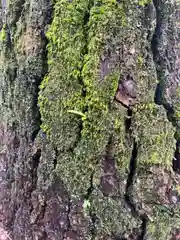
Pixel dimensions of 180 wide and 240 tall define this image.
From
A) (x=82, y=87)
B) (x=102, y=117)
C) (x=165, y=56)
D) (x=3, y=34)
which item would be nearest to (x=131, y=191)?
(x=102, y=117)

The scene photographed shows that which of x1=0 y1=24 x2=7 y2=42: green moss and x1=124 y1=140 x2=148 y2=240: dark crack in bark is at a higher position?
x1=0 y1=24 x2=7 y2=42: green moss

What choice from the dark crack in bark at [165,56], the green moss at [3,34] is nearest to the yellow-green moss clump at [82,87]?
the dark crack in bark at [165,56]

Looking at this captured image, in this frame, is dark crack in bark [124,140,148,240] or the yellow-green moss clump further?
dark crack in bark [124,140,148,240]

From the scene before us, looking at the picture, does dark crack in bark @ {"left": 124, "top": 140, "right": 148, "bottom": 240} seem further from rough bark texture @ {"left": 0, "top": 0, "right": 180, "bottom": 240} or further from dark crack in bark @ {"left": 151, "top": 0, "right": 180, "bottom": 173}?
dark crack in bark @ {"left": 151, "top": 0, "right": 180, "bottom": 173}

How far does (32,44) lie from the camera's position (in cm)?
203

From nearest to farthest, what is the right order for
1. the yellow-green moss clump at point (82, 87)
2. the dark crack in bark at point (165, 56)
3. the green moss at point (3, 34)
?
the yellow-green moss clump at point (82, 87) < the dark crack in bark at point (165, 56) < the green moss at point (3, 34)

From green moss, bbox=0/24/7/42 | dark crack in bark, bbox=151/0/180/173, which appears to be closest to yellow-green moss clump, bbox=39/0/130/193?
dark crack in bark, bbox=151/0/180/173

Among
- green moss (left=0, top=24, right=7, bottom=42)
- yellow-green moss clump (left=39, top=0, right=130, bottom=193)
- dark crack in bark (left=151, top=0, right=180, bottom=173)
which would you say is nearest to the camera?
yellow-green moss clump (left=39, top=0, right=130, bottom=193)

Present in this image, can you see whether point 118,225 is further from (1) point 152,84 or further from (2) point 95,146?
(1) point 152,84

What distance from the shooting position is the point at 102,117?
6.15 feet

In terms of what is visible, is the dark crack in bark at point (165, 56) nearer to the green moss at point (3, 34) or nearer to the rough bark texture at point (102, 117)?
the rough bark texture at point (102, 117)

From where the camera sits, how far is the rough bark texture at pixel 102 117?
1854 millimetres

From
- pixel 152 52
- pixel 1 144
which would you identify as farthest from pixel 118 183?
pixel 1 144

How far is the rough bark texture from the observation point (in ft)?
6.08
